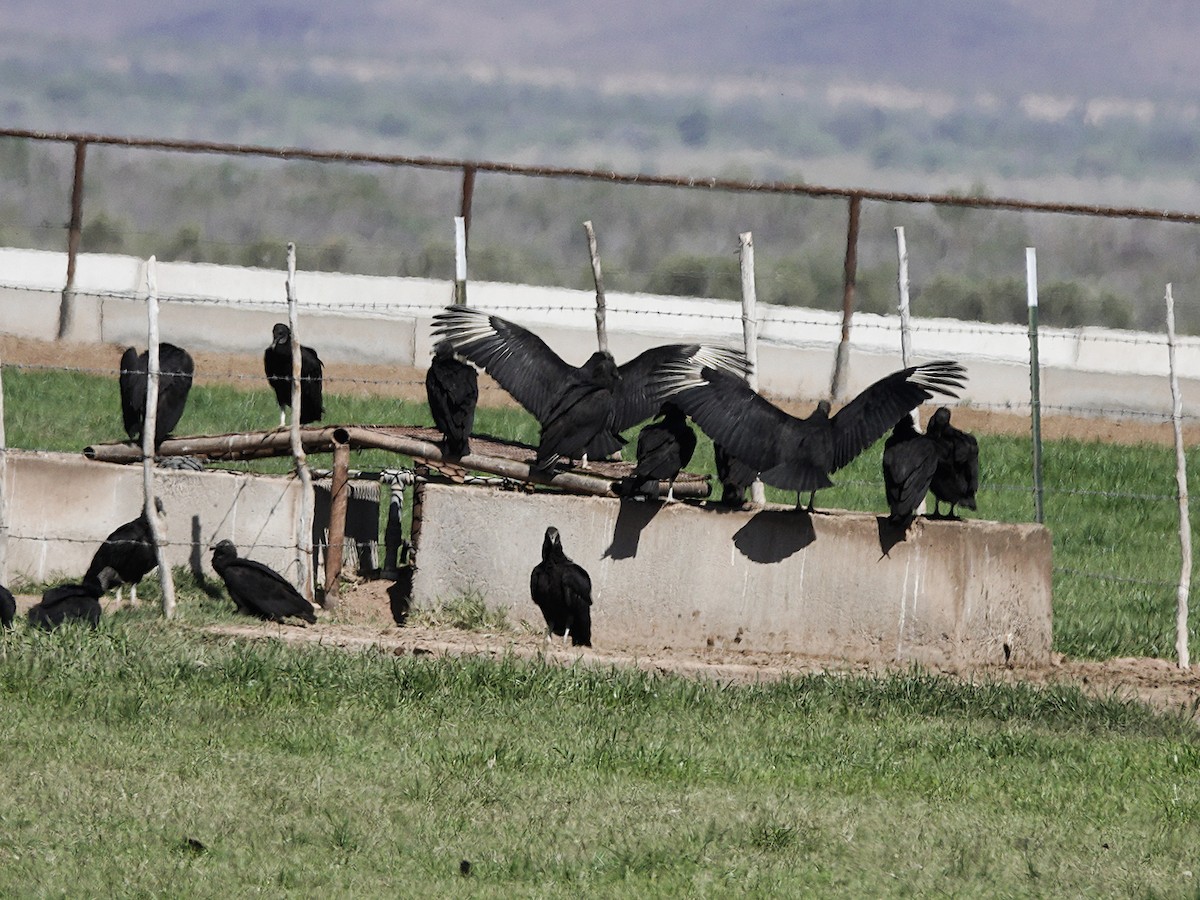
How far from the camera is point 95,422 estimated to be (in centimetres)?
1477

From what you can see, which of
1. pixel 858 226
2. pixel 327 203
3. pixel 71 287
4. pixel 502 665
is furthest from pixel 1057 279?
pixel 502 665

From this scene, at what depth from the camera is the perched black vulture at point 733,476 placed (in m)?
8.82

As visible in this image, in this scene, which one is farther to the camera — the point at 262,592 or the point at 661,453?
the point at 661,453

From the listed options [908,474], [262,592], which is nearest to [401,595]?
[262,592]

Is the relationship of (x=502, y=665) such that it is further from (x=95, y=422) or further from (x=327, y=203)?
(x=327, y=203)

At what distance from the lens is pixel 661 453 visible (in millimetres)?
8898

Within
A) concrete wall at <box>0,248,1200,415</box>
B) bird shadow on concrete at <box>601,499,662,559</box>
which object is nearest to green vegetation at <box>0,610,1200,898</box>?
bird shadow on concrete at <box>601,499,662,559</box>

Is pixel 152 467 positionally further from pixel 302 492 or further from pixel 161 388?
pixel 161 388

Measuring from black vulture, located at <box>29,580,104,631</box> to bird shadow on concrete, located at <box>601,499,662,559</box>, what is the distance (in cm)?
258

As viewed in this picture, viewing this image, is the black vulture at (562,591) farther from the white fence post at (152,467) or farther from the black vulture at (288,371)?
the black vulture at (288,371)

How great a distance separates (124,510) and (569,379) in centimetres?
260

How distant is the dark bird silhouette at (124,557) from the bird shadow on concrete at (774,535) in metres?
3.03

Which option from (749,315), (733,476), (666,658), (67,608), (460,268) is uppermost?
(460,268)

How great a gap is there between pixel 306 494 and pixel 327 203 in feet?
51.8
